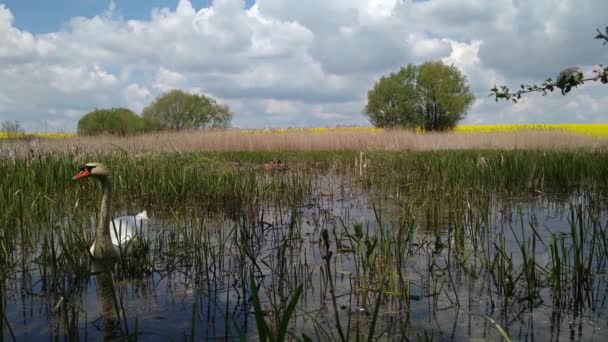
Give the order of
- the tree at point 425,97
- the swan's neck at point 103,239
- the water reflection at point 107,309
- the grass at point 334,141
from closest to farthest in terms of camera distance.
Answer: the water reflection at point 107,309, the swan's neck at point 103,239, the grass at point 334,141, the tree at point 425,97

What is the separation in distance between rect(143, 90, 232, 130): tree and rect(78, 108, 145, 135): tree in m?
1.91

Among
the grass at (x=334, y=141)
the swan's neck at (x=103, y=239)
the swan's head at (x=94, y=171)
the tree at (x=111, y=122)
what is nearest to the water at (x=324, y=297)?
the swan's neck at (x=103, y=239)

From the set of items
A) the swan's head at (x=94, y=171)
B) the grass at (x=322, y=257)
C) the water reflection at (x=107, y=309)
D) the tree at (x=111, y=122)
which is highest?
the tree at (x=111, y=122)

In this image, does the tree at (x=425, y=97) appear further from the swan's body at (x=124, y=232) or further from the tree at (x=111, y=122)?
the swan's body at (x=124, y=232)

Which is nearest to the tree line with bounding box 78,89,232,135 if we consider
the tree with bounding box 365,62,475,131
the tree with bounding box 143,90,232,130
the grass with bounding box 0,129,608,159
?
the tree with bounding box 143,90,232,130

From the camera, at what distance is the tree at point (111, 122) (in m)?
36.5

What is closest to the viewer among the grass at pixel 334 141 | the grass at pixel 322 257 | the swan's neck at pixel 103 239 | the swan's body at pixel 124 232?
the grass at pixel 322 257

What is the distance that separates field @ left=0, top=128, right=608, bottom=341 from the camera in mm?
2812

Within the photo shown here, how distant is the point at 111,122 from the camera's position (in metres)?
37.0

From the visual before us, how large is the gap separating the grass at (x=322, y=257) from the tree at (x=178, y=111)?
32931 mm

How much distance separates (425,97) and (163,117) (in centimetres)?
2256

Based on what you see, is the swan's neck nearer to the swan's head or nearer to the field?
the field

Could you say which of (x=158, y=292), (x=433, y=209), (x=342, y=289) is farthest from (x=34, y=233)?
(x=433, y=209)

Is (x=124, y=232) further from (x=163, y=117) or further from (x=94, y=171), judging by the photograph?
(x=163, y=117)
